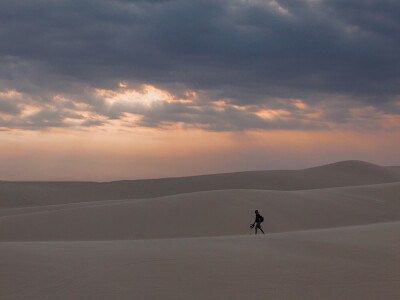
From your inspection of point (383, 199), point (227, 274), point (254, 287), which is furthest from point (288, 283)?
point (383, 199)

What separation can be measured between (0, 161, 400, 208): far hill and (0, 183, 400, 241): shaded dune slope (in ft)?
100

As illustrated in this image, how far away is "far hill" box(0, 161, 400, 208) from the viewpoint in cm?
5984

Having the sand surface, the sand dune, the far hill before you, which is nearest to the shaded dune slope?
the sand surface

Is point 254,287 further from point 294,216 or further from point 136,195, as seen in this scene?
point 136,195

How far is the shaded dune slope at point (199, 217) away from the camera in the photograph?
2419cm

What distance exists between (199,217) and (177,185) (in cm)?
4080

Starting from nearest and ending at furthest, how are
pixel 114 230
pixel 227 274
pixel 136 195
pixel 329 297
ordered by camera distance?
pixel 329 297 → pixel 227 274 → pixel 114 230 → pixel 136 195

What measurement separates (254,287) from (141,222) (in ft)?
55.7

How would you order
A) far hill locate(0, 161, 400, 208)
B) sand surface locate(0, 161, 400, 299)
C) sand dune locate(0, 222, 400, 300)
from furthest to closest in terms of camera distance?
far hill locate(0, 161, 400, 208), sand surface locate(0, 161, 400, 299), sand dune locate(0, 222, 400, 300)

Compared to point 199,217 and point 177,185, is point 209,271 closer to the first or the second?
point 199,217

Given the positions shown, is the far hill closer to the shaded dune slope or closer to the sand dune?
the shaded dune slope

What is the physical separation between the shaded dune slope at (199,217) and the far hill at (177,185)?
3054 cm

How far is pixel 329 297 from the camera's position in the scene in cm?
830

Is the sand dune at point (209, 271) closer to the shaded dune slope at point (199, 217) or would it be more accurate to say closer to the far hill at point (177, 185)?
the shaded dune slope at point (199, 217)
